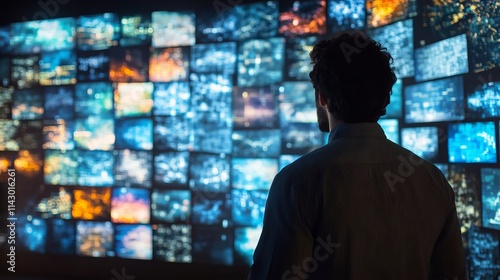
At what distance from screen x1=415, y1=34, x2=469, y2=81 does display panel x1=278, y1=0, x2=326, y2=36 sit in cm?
74

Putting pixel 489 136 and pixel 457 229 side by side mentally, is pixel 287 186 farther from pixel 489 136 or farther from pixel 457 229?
pixel 489 136

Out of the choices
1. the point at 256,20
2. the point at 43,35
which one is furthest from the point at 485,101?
the point at 43,35

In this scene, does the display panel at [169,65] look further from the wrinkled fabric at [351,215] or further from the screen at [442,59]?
the wrinkled fabric at [351,215]

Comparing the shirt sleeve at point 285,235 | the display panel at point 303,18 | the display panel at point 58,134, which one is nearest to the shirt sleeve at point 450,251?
the shirt sleeve at point 285,235

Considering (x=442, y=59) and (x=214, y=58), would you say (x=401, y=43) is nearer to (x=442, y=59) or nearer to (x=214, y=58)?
(x=442, y=59)

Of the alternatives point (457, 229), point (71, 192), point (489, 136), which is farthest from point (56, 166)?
point (457, 229)

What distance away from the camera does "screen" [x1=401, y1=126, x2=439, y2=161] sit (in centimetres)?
289

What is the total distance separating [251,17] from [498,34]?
1.70m

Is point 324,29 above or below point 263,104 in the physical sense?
above

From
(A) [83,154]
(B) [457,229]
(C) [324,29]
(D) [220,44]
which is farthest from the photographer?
(A) [83,154]

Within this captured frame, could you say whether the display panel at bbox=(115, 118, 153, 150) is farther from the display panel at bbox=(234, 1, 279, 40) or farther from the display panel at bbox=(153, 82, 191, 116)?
the display panel at bbox=(234, 1, 279, 40)

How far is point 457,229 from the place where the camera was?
3.24ft

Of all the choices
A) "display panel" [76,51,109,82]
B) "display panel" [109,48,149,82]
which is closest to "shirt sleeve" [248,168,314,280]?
"display panel" [109,48,149,82]

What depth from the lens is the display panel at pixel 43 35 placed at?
13.1 ft
